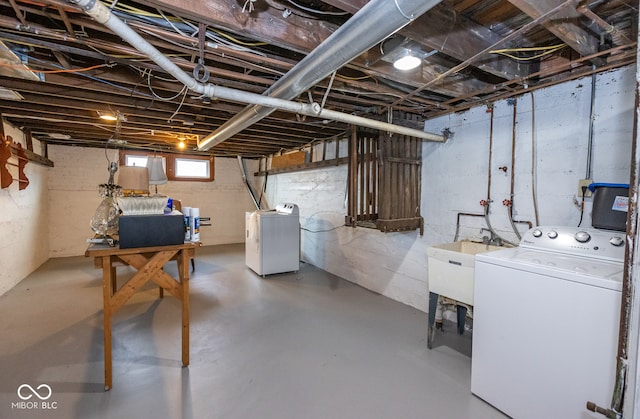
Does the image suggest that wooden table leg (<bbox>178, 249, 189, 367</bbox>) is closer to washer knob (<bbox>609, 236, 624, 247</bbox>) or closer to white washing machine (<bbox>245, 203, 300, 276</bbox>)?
white washing machine (<bbox>245, 203, 300, 276</bbox>)

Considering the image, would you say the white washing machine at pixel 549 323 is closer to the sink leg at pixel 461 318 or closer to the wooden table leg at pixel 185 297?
the sink leg at pixel 461 318

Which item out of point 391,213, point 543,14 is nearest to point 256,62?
point 543,14

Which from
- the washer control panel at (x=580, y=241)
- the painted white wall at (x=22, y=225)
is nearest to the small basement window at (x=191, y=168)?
the painted white wall at (x=22, y=225)

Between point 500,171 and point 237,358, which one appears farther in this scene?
point 500,171

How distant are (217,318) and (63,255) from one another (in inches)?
180

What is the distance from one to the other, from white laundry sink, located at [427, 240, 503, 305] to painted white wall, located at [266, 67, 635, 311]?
21.8 inches

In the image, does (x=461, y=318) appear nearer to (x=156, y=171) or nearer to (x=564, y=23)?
(x=564, y=23)

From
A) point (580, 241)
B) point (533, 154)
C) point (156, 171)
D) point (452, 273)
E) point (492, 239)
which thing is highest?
point (533, 154)

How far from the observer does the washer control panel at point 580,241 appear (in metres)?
1.65

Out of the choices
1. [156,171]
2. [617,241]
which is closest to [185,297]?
[156,171]

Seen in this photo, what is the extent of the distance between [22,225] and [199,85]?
14.0ft

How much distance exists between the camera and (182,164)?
6469mm

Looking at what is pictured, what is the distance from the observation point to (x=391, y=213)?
3070mm

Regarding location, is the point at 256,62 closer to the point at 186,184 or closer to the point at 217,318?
the point at 217,318
